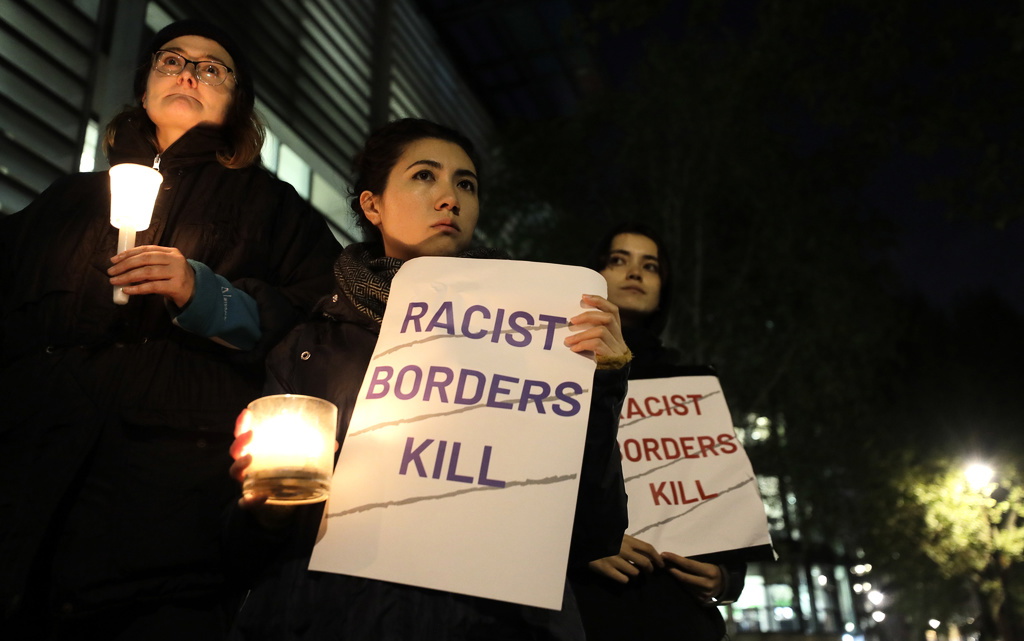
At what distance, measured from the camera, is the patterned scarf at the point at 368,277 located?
6.72 feet

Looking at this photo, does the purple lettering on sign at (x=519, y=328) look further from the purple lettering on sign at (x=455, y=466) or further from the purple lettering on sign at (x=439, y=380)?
the purple lettering on sign at (x=455, y=466)

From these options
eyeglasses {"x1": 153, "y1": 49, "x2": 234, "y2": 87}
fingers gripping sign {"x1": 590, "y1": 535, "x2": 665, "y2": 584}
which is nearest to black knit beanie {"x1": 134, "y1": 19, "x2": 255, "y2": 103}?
eyeglasses {"x1": 153, "y1": 49, "x2": 234, "y2": 87}

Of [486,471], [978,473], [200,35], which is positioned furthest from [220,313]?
[978,473]

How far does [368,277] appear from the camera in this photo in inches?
81.5

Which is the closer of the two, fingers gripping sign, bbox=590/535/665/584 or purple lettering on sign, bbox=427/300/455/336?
purple lettering on sign, bbox=427/300/455/336

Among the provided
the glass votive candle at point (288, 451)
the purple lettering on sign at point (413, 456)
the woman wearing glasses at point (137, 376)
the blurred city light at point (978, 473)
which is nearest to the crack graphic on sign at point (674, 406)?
the woman wearing glasses at point (137, 376)

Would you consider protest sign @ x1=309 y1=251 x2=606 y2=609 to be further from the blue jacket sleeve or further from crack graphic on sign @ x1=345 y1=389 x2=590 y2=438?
the blue jacket sleeve

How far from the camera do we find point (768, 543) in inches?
109

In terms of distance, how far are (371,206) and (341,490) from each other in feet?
3.72

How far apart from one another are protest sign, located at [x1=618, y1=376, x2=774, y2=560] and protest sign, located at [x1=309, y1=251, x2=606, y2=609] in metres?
1.17

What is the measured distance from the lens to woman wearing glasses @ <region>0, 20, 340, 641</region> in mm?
1785

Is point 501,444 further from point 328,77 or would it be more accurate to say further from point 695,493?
point 328,77

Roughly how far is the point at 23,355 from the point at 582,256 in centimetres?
1079

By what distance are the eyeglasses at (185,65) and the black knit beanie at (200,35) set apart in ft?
0.26
